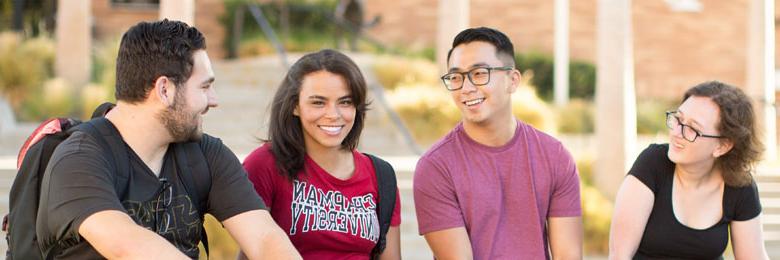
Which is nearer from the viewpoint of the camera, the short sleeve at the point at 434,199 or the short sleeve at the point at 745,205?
the short sleeve at the point at 434,199

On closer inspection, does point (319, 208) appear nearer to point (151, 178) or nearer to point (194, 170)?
point (194, 170)

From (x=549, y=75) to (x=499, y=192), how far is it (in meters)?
12.2

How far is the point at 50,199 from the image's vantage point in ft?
9.13

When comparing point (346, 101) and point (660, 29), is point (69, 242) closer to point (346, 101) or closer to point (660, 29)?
point (346, 101)

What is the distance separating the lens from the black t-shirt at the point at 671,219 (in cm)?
389

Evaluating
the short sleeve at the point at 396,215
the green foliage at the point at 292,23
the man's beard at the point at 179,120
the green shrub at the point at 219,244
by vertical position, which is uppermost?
the green foliage at the point at 292,23

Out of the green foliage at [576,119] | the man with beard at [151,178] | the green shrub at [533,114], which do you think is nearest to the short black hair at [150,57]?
the man with beard at [151,178]

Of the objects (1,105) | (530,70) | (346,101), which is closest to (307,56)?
(346,101)

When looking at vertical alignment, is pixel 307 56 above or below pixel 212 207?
above

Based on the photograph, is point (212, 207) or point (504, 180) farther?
point (504, 180)

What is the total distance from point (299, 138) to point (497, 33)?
31.3 inches

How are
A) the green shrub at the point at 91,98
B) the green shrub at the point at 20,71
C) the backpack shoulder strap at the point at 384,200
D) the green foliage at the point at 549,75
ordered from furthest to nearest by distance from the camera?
the green foliage at the point at 549,75 < the green shrub at the point at 20,71 < the green shrub at the point at 91,98 < the backpack shoulder strap at the point at 384,200

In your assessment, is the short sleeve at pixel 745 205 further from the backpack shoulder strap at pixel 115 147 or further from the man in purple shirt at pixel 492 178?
the backpack shoulder strap at pixel 115 147

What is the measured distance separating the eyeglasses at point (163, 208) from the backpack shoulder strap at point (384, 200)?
2.80 feet
